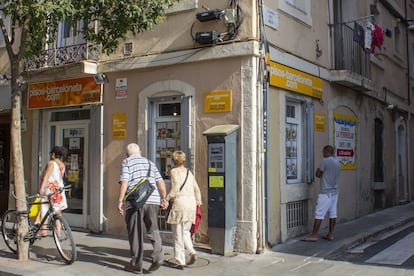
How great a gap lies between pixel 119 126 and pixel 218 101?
2368 mm

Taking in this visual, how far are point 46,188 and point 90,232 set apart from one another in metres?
2.01

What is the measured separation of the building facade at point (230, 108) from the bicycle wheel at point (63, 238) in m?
2.24

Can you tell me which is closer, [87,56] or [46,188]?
[46,188]

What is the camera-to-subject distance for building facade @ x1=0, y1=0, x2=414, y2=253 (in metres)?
8.18

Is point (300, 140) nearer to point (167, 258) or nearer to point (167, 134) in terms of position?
point (167, 134)

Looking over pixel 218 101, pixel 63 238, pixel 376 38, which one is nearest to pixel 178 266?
pixel 63 238

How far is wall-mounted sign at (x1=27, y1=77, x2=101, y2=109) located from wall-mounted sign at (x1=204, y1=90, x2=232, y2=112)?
8.50 ft

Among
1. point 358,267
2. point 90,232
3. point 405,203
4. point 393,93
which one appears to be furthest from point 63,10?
point 405,203

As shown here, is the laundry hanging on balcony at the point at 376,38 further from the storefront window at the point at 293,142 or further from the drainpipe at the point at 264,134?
the drainpipe at the point at 264,134

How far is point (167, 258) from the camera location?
25.0ft

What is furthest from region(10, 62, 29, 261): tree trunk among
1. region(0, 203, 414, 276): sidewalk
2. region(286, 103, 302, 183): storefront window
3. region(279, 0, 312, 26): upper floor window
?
region(279, 0, 312, 26): upper floor window

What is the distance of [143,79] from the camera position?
9477mm

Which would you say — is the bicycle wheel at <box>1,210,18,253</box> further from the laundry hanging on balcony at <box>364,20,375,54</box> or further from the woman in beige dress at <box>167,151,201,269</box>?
the laundry hanging on balcony at <box>364,20,375,54</box>

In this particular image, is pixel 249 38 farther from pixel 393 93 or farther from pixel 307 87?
pixel 393 93
